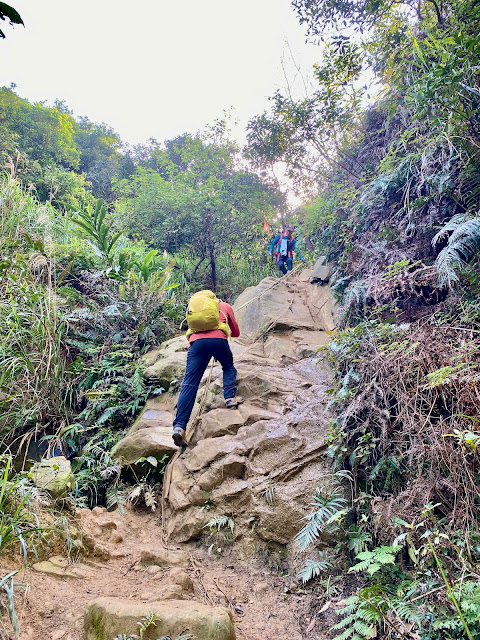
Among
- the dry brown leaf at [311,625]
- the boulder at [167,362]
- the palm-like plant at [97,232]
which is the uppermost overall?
the palm-like plant at [97,232]

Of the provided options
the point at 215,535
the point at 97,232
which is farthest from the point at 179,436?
the point at 97,232

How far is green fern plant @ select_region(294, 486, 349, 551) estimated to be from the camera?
2988mm

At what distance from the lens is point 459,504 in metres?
2.60

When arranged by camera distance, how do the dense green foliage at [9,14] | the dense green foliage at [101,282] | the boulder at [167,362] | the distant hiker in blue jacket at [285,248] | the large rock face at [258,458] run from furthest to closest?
1. the distant hiker in blue jacket at [285,248]
2. the boulder at [167,362]
3. the dense green foliage at [101,282]
4. the large rock face at [258,458]
5. the dense green foliage at [9,14]

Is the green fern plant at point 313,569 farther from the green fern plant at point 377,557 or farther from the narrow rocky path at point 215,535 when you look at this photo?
the green fern plant at point 377,557

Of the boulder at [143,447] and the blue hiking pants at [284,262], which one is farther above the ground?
the blue hiking pants at [284,262]

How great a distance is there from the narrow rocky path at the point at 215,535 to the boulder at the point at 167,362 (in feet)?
0.16

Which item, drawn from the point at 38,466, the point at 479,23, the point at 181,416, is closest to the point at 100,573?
the point at 38,466

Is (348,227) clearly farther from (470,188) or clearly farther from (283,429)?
(283,429)

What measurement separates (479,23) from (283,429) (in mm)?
5293

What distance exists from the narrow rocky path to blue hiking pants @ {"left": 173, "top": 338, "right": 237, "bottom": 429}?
309 mm

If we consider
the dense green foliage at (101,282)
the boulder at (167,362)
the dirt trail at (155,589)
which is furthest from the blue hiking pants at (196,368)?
the dirt trail at (155,589)

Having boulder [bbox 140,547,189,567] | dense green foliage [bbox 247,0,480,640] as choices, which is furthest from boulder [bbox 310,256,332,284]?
boulder [bbox 140,547,189,567]

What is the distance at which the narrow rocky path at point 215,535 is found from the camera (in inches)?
88.5
